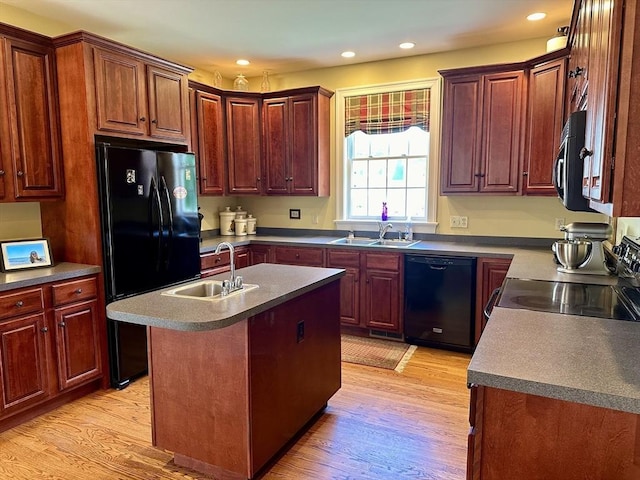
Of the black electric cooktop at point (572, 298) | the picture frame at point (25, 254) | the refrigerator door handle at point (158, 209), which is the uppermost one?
the refrigerator door handle at point (158, 209)

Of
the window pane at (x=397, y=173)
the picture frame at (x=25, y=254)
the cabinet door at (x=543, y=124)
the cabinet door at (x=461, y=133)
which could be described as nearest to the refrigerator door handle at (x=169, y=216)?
the picture frame at (x=25, y=254)

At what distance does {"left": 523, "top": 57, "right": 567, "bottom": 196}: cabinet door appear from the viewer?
3348mm

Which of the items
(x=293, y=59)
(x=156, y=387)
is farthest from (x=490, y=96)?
(x=156, y=387)

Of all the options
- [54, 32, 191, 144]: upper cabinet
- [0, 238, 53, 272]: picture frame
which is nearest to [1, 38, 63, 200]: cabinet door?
[54, 32, 191, 144]: upper cabinet

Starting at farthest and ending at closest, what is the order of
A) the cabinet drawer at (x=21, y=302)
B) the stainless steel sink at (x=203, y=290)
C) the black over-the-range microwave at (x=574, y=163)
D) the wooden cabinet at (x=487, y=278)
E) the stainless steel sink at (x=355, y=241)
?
1. the stainless steel sink at (x=355, y=241)
2. the wooden cabinet at (x=487, y=278)
3. the cabinet drawer at (x=21, y=302)
4. the stainless steel sink at (x=203, y=290)
5. the black over-the-range microwave at (x=574, y=163)

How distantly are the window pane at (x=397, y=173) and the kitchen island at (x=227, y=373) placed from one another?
238 cm

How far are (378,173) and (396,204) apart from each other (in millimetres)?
382

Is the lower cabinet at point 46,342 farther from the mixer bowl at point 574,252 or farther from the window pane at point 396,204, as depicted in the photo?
the mixer bowl at point 574,252

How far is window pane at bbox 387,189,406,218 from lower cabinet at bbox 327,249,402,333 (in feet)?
2.43

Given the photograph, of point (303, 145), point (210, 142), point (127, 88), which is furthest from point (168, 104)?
point (303, 145)

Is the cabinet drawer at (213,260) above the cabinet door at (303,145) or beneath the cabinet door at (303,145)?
beneath

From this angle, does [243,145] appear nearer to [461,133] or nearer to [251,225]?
[251,225]

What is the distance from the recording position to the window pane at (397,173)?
445 cm

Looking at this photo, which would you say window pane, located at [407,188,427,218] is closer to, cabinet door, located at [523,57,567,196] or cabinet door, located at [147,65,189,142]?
cabinet door, located at [523,57,567,196]
